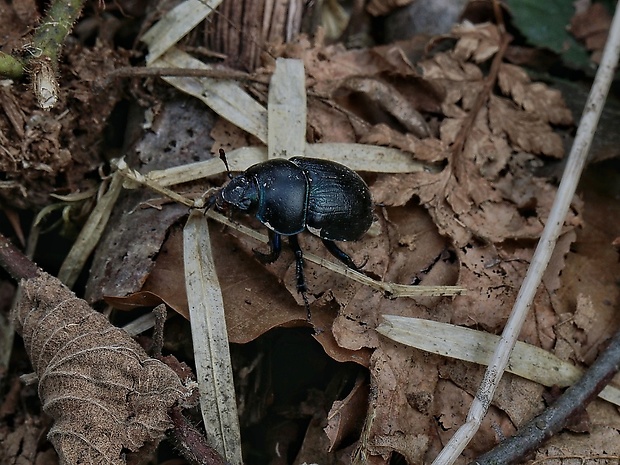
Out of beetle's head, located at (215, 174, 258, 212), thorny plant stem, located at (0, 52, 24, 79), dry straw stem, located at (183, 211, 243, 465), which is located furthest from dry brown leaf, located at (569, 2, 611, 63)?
thorny plant stem, located at (0, 52, 24, 79)

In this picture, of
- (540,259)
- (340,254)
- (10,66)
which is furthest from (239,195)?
(540,259)

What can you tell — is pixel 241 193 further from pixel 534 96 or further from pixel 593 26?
pixel 593 26

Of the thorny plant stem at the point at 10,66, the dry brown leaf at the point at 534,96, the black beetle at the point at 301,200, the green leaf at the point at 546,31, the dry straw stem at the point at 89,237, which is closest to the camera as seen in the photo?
the thorny plant stem at the point at 10,66

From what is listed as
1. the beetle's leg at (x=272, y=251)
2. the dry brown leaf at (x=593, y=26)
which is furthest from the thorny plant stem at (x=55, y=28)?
the dry brown leaf at (x=593, y=26)

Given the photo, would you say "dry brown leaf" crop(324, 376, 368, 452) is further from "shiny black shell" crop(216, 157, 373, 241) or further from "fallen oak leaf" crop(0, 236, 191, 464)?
"shiny black shell" crop(216, 157, 373, 241)

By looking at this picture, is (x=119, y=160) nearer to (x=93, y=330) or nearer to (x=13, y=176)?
(x=13, y=176)

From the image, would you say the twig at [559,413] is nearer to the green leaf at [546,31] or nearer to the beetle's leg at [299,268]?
the beetle's leg at [299,268]
